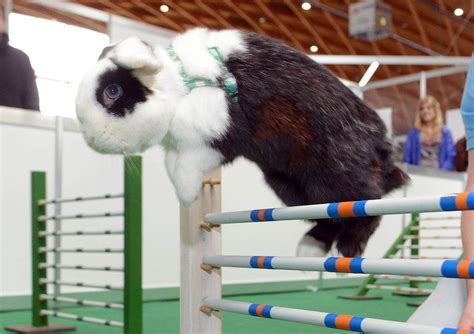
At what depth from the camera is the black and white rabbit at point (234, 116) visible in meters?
0.85

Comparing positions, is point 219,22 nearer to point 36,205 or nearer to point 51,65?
point 51,65

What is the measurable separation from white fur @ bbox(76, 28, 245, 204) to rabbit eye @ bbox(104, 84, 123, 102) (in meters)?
0.02

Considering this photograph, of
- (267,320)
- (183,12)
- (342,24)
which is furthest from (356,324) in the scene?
(342,24)

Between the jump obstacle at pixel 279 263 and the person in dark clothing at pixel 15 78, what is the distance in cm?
171

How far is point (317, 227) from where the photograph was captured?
1025mm

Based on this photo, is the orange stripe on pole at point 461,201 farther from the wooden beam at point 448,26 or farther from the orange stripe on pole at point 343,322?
the wooden beam at point 448,26

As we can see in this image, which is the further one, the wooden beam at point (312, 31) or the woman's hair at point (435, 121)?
the wooden beam at point (312, 31)

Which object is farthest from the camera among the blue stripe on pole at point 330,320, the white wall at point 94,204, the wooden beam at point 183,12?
the wooden beam at point 183,12

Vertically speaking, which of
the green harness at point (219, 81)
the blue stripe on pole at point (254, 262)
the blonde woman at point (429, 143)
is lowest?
the blue stripe on pole at point (254, 262)

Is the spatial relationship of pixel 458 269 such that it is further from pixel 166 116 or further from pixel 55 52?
pixel 55 52

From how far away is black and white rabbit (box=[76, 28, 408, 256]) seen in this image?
0.85 metres

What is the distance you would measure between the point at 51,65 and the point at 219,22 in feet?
16.9

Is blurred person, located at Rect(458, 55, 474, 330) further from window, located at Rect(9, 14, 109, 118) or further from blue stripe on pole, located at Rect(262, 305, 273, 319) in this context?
window, located at Rect(9, 14, 109, 118)

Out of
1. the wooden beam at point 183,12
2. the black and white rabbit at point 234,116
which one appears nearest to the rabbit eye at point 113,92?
the black and white rabbit at point 234,116
